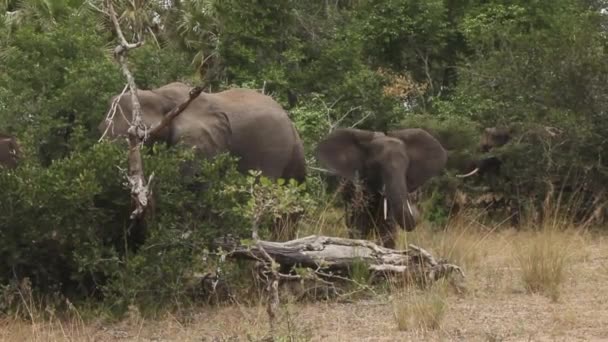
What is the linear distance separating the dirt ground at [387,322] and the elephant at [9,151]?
2364 millimetres

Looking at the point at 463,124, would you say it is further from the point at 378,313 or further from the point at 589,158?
the point at 378,313

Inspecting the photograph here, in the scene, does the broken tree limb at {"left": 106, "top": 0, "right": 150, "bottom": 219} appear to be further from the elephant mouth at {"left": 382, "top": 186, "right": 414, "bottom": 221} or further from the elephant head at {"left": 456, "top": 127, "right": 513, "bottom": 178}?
the elephant head at {"left": 456, "top": 127, "right": 513, "bottom": 178}

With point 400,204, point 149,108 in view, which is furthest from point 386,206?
point 149,108

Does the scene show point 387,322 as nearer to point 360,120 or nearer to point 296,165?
point 296,165

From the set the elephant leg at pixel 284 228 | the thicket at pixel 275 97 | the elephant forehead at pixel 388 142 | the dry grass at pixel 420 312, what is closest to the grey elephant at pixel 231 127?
the thicket at pixel 275 97

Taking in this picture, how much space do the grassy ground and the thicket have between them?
46 centimetres

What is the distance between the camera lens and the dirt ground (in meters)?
6.97

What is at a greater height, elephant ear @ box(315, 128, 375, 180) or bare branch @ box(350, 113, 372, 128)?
elephant ear @ box(315, 128, 375, 180)

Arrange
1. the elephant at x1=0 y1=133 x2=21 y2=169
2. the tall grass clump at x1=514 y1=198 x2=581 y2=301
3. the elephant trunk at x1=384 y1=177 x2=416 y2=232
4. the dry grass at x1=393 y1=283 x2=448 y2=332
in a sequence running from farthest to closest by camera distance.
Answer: the elephant trunk at x1=384 y1=177 x2=416 y2=232 → the elephant at x1=0 y1=133 x2=21 y2=169 → the tall grass clump at x1=514 y1=198 x2=581 y2=301 → the dry grass at x1=393 y1=283 x2=448 y2=332

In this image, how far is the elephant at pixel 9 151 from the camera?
31.1ft

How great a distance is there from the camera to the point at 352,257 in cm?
877

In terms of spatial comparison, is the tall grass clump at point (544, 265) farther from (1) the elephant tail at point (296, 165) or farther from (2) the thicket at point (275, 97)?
(1) the elephant tail at point (296, 165)

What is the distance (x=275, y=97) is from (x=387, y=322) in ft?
31.2

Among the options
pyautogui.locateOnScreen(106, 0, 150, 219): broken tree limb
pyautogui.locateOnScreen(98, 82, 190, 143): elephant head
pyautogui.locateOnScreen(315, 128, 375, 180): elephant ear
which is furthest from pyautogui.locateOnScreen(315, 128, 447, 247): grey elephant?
pyautogui.locateOnScreen(106, 0, 150, 219): broken tree limb
